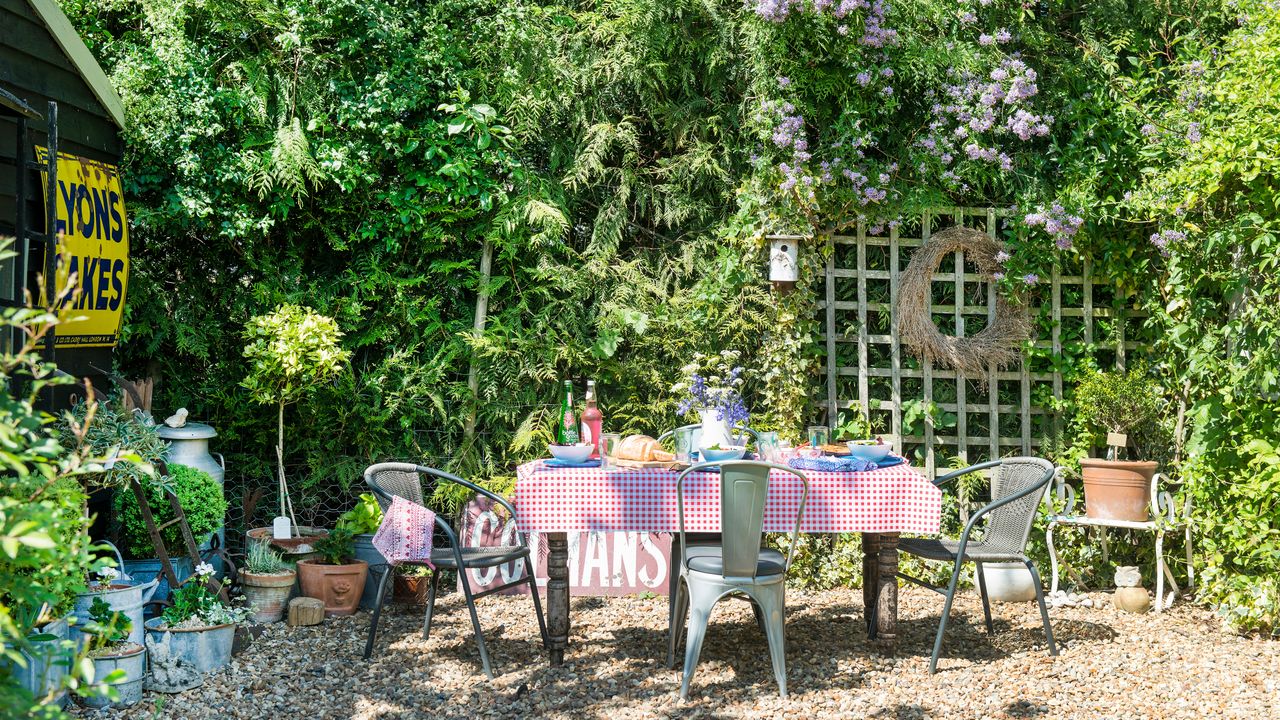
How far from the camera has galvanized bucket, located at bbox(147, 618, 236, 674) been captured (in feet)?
11.7

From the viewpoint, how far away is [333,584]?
4438 mm

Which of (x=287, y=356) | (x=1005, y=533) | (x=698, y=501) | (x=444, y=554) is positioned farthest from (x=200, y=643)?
(x=1005, y=533)

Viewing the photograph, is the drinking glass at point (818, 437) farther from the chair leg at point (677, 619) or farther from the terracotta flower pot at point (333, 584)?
the terracotta flower pot at point (333, 584)

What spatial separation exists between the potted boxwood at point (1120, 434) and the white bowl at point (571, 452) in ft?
8.23

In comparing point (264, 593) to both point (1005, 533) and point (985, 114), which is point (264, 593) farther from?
point (985, 114)

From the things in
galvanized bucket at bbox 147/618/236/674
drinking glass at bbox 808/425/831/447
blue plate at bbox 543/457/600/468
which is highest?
drinking glass at bbox 808/425/831/447

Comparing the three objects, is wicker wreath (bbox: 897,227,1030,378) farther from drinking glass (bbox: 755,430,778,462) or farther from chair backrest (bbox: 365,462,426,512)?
chair backrest (bbox: 365,462,426,512)

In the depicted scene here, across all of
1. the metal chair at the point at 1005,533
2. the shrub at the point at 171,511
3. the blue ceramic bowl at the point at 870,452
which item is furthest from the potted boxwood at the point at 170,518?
the metal chair at the point at 1005,533

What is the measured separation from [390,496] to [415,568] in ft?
3.41

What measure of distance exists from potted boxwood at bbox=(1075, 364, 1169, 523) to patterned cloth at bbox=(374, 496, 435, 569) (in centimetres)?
305

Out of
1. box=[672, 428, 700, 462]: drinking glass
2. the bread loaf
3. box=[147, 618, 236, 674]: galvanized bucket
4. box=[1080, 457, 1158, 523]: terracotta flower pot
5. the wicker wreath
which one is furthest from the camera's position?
the wicker wreath

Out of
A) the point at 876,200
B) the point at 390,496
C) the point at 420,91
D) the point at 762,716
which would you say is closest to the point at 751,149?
the point at 876,200

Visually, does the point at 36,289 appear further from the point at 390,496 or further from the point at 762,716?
the point at 762,716

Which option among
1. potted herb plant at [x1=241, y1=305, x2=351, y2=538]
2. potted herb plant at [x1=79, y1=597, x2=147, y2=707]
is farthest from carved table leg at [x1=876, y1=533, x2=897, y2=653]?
potted herb plant at [x1=79, y1=597, x2=147, y2=707]
